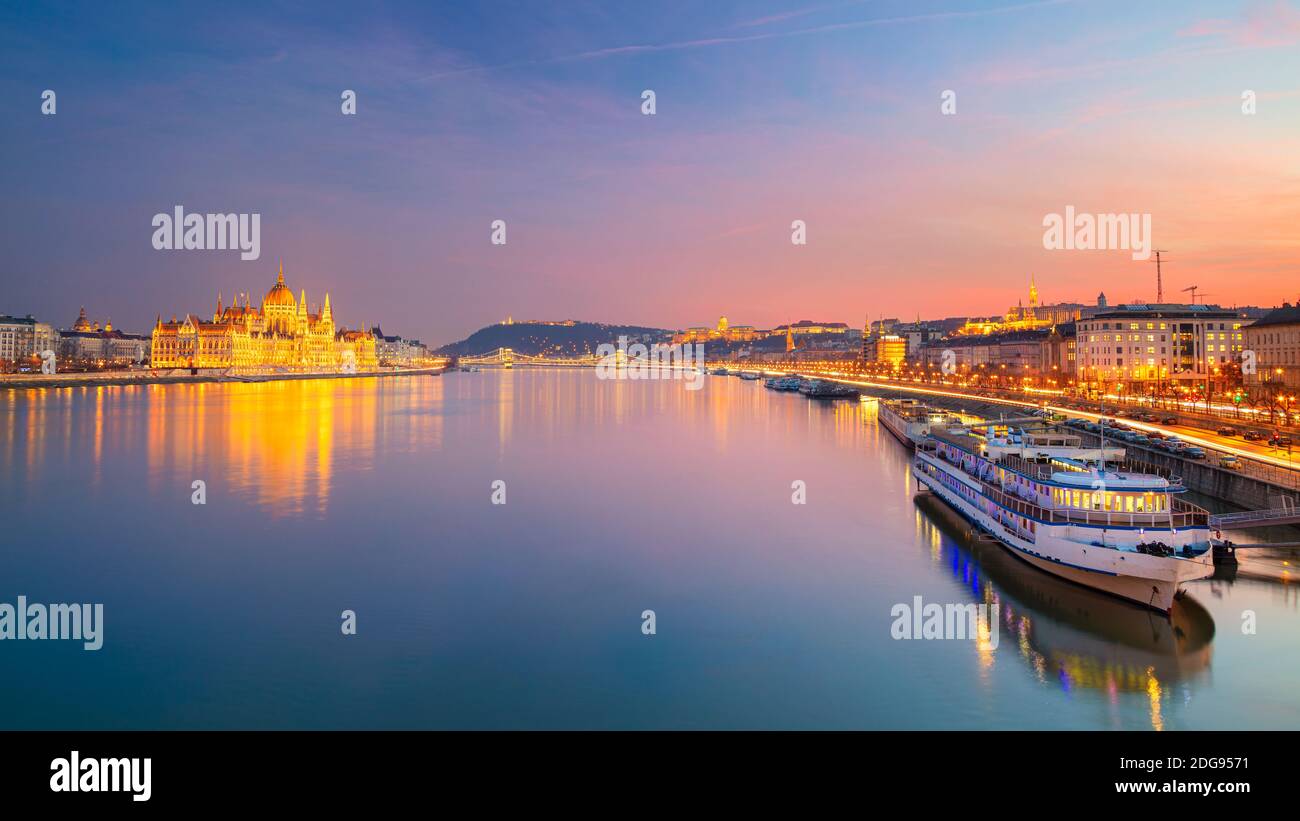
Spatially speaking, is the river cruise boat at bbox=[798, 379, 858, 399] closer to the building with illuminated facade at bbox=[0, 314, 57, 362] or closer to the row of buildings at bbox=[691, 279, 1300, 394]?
the row of buildings at bbox=[691, 279, 1300, 394]

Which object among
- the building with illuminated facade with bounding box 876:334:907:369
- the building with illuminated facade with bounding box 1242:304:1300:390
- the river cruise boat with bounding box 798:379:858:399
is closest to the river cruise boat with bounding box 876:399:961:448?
the building with illuminated facade with bounding box 1242:304:1300:390

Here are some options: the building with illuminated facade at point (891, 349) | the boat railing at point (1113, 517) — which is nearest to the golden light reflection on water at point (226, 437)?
the boat railing at point (1113, 517)

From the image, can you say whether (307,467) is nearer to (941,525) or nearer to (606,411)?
(941,525)

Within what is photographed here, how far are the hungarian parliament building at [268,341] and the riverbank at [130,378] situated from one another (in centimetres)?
472

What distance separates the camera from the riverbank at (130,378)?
8812 centimetres

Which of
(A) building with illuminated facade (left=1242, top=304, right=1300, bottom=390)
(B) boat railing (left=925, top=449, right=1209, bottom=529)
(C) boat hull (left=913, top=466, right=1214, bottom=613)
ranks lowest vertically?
(C) boat hull (left=913, top=466, right=1214, bottom=613)

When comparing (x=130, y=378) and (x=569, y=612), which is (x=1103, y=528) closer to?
(x=569, y=612)

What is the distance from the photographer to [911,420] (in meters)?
47.4

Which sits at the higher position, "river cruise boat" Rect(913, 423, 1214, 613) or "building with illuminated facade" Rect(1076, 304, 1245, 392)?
"building with illuminated facade" Rect(1076, 304, 1245, 392)

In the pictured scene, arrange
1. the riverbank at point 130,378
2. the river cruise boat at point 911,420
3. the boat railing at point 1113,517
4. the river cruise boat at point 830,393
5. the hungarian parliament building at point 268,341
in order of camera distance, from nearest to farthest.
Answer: the boat railing at point 1113,517, the river cruise boat at point 911,420, the river cruise boat at point 830,393, the riverbank at point 130,378, the hungarian parliament building at point 268,341

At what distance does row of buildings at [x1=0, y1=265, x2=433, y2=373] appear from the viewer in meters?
125

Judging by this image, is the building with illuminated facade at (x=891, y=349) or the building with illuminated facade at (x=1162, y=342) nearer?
the building with illuminated facade at (x=1162, y=342)

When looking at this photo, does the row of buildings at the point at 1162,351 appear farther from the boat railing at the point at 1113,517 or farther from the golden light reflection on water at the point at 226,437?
the golden light reflection on water at the point at 226,437
